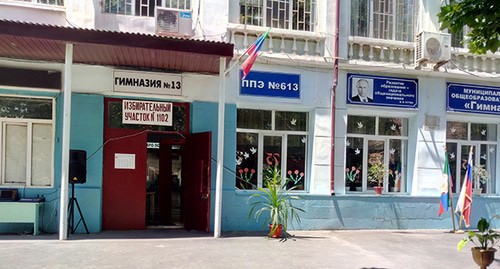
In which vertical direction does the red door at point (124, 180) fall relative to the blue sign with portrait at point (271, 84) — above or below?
below

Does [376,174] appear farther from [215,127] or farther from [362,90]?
[215,127]

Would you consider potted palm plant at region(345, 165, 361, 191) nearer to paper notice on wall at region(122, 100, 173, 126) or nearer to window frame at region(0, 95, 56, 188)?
paper notice on wall at region(122, 100, 173, 126)

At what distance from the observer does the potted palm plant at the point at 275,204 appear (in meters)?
8.95

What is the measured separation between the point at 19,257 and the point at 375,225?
7.59m

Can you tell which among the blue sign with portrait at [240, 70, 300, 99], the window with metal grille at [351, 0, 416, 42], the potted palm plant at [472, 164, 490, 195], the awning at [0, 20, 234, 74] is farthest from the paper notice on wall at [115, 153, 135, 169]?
the potted palm plant at [472, 164, 490, 195]

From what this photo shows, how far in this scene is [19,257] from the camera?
22.6 ft

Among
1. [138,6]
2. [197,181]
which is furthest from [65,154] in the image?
[138,6]

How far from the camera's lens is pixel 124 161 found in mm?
9328

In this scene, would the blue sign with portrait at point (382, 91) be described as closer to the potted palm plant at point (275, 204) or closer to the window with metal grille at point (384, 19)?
the window with metal grille at point (384, 19)

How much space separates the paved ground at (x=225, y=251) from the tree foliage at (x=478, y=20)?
3.74m

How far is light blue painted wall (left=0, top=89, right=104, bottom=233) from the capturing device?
29.0 feet

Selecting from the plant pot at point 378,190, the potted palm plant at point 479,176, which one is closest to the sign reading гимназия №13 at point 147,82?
the plant pot at point 378,190

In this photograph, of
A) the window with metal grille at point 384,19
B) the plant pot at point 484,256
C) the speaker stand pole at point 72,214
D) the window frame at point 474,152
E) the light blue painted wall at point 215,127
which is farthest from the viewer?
the window frame at point 474,152

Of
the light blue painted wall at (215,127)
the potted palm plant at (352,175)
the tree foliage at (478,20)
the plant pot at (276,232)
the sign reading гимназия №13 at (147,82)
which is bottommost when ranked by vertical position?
the plant pot at (276,232)
